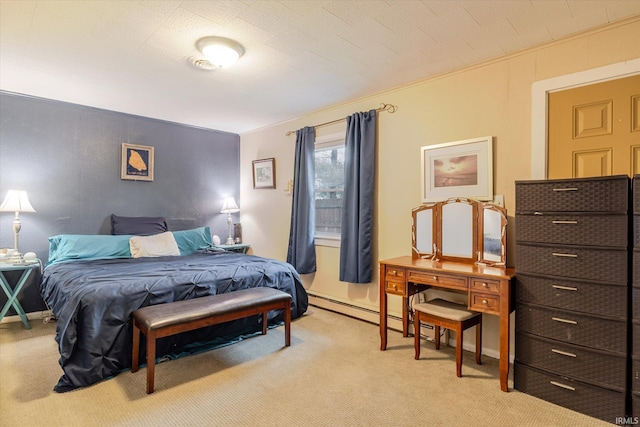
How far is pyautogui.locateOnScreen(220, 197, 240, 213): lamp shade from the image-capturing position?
16.4 ft

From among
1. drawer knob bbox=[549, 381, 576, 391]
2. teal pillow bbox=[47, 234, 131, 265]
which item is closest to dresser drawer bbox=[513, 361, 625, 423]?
drawer knob bbox=[549, 381, 576, 391]

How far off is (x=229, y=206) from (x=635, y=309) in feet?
14.8

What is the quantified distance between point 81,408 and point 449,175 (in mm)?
3120

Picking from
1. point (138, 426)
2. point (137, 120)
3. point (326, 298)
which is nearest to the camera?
point (138, 426)

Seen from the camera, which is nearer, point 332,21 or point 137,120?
point 332,21

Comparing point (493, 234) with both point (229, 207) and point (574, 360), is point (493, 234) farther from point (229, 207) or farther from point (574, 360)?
point (229, 207)

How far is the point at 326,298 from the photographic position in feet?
13.2

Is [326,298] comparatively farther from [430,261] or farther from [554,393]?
[554,393]

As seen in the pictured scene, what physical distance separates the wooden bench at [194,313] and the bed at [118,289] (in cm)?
13

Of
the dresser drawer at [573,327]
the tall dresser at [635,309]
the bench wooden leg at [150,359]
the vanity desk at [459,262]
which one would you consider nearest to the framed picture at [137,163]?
the bench wooden leg at [150,359]

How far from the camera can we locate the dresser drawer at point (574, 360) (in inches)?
73.1

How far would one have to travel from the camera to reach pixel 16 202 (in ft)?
10.7

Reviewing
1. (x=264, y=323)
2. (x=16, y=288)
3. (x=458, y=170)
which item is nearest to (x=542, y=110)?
(x=458, y=170)

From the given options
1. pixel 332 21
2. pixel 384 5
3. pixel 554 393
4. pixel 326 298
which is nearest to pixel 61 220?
pixel 326 298
